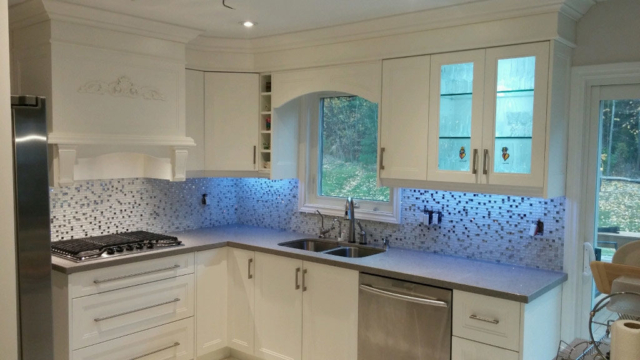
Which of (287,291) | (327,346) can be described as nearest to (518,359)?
(327,346)

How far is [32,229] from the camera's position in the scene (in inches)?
71.8

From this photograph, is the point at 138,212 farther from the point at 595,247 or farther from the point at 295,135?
the point at 595,247

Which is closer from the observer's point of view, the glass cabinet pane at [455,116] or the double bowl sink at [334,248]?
the glass cabinet pane at [455,116]

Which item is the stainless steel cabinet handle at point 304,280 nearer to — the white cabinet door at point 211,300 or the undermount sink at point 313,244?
the undermount sink at point 313,244

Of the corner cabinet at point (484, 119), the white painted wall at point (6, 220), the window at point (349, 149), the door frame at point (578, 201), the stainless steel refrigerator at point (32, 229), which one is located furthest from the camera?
the window at point (349, 149)

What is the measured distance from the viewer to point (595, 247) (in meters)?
3.10

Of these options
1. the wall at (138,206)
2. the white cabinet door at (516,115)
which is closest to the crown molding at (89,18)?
the wall at (138,206)

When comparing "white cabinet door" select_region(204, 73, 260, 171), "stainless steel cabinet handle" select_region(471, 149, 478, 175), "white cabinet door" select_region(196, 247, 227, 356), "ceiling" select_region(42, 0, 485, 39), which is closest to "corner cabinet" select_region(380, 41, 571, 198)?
"stainless steel cabinet handle" select_region(471, 149, 478, 175)

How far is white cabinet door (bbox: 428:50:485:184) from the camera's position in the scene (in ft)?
9.98

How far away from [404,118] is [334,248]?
1.16 m

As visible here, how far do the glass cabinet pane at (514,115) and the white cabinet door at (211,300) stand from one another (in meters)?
2.06

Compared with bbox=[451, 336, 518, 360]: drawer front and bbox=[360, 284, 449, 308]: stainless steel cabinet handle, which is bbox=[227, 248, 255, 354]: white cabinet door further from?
bbox=[451, 336, 518, 360]: drawer front

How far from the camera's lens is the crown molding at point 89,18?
3061 millimetres

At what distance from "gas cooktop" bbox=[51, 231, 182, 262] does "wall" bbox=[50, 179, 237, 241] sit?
0.11m
